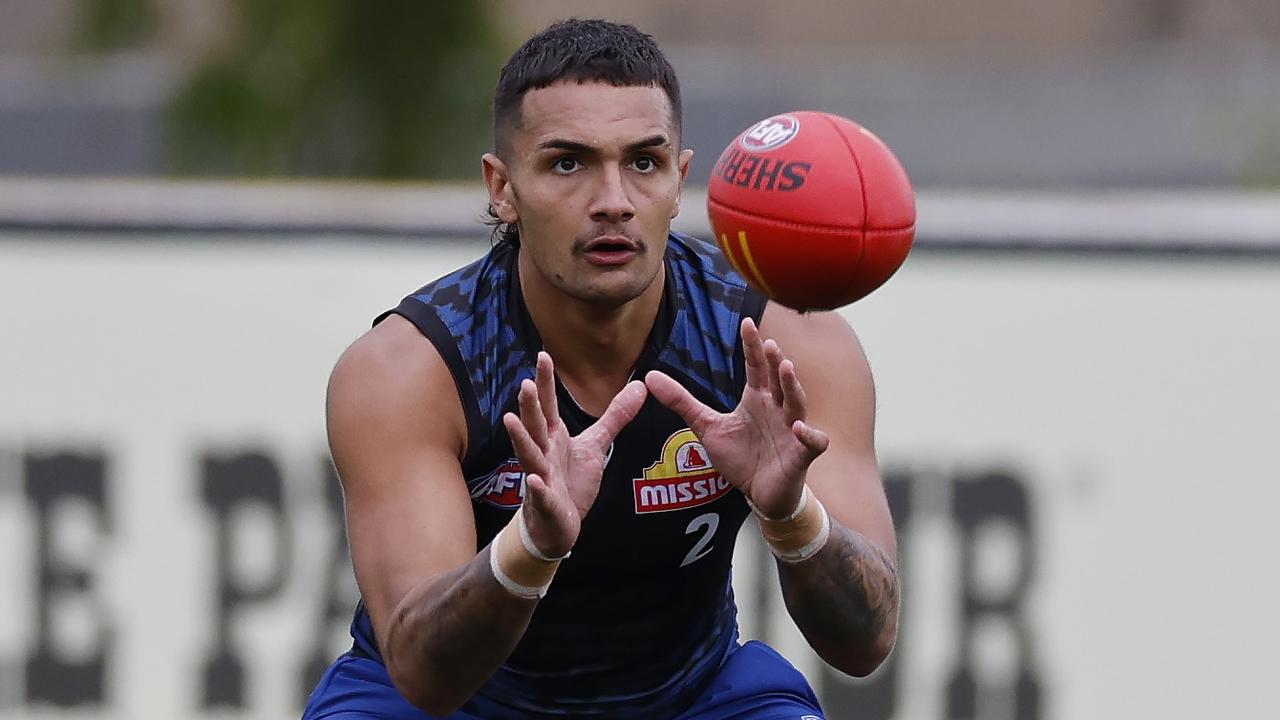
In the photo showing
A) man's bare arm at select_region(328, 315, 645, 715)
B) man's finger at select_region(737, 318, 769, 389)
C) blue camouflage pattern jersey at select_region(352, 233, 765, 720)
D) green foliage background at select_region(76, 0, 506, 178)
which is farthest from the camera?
green foliage background at select_region(76, 0, 506, 178)

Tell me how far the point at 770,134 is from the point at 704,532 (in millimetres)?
964

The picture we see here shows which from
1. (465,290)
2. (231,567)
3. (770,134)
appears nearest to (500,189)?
(465,290)

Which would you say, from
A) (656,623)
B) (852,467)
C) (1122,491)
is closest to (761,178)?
(852,467)

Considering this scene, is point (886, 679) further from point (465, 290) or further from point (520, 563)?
point (520, 563)

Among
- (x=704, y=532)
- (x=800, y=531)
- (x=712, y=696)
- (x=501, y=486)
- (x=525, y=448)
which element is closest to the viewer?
(x=525, y=448)

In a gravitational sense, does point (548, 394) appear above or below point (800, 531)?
above

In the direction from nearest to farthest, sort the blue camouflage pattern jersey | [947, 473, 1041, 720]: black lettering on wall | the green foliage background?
1. the blue camouflage pattern jersey
2. [947, 473, 1041, 720]: black lettering on wall
3. the green foliage background

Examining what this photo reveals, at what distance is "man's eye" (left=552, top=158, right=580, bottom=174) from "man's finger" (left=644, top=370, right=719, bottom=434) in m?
0.56

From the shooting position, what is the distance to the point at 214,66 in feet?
41.8

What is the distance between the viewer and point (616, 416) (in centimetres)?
392

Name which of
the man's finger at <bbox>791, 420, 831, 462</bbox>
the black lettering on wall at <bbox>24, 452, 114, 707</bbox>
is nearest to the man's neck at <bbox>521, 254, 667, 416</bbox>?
the man's finger at <bbox>791, 420, 831, 462</bbox>

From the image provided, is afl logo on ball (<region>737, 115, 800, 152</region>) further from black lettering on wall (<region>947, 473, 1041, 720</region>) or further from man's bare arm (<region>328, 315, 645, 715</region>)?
black lettering on wall (<region>947, 473, 1041, 720</region>)

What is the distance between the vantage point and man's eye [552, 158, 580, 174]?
4.27 metres

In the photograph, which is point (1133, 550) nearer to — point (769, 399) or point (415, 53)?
point (769, 399)
